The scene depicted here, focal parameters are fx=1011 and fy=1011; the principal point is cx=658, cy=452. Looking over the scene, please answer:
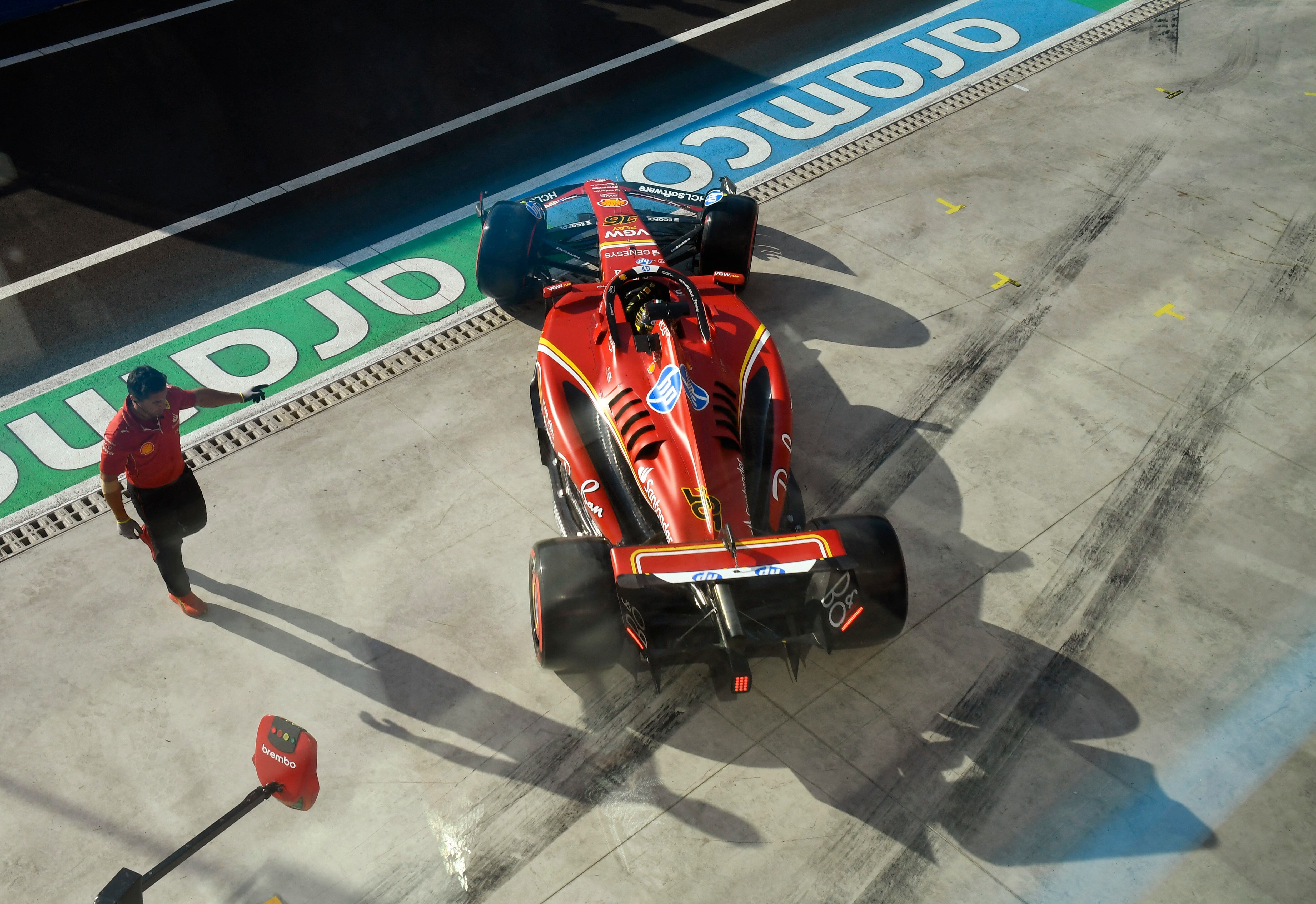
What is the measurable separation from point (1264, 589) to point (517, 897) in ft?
17.1

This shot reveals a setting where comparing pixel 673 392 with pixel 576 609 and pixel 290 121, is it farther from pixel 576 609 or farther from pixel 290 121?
pixel 290 121

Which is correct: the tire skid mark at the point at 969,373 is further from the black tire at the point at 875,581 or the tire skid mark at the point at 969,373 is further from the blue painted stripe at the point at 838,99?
the blue painted stripe at the point at 838,99

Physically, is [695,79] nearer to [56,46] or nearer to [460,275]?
[460,275]

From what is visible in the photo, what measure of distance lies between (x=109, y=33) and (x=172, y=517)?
10424 millimetres

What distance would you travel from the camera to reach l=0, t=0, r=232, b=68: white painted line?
12680mm

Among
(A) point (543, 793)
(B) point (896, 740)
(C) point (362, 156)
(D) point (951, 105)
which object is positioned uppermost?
(C) point (362, 156)

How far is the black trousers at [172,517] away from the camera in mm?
5895

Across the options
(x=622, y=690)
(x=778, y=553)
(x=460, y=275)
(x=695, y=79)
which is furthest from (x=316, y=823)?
(x=695, y=79)

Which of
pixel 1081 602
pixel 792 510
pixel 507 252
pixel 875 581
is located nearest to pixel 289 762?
pixel 875 581

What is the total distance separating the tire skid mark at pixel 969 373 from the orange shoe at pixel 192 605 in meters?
4.17

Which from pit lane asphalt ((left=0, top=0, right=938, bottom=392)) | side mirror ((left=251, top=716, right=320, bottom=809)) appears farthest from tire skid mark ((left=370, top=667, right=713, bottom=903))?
pit lane asphalt ((left=0, top=0, right=938, bottom=392))

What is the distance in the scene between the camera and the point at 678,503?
5914mm

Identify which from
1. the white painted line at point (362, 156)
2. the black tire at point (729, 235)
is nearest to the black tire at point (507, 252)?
the black tire at point (729, 235)

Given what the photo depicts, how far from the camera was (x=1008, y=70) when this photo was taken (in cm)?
1309
